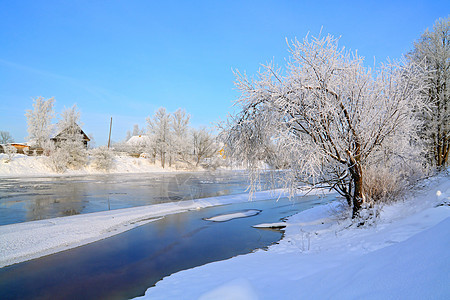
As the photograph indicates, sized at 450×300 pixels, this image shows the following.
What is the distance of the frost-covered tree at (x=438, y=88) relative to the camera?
14750 millimetres

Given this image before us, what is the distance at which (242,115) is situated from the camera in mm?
7996

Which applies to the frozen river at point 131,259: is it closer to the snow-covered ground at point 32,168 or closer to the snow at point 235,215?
the snow at point 235,215

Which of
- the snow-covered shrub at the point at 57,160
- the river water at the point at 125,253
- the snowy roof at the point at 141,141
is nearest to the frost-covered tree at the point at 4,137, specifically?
the snowy roof at the point at 141,141

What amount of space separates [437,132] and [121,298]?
17.7 m

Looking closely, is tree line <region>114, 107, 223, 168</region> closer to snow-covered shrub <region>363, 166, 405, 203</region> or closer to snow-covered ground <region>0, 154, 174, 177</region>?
snow-covered ground <region>0, 154, 174, 177</region>

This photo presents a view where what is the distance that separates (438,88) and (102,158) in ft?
123

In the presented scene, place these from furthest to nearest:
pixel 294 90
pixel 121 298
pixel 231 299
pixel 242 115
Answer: pixel 242 115 < pixel 294 90 < pixel 121 298 < pixel 231 299

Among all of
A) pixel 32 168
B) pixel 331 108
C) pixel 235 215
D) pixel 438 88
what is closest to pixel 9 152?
pixel 32 168

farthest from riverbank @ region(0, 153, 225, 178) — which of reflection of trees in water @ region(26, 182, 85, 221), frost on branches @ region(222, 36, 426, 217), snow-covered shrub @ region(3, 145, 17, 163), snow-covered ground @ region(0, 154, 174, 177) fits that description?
frost on branches @ region(222, 36, 426, 217)

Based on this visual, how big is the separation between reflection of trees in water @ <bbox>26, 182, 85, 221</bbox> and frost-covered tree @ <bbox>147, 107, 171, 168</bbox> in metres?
30.4

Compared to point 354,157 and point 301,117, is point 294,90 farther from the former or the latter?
point 354,157

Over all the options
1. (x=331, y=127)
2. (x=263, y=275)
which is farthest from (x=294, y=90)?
(x=263, y=275)

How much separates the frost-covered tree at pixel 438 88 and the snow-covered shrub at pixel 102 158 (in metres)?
36.2

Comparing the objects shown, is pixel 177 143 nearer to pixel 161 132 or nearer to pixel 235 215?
pixel 161 132
